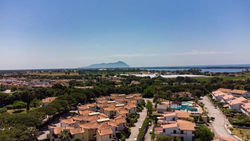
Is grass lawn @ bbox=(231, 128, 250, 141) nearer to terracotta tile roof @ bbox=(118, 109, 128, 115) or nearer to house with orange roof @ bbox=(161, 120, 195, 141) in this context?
house with orange roof @ bbox=(161, 120, 195, 141)

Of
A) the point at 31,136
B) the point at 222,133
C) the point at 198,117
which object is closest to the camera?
the point at 31,136

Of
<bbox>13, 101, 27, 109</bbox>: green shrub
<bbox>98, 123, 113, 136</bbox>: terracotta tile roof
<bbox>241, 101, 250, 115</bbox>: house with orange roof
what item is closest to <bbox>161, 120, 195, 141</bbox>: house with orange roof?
<bbox>98, 123, 113, 136</bbox>: terracotta tile roof

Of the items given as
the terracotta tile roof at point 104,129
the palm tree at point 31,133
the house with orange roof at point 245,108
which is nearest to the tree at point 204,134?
the terracotta tile roof at point 104,129

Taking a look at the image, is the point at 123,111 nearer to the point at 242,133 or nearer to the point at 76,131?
the point at 76,131

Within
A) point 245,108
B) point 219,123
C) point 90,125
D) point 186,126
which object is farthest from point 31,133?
point 245,108

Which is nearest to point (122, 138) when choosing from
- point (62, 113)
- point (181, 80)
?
point (62, 113)

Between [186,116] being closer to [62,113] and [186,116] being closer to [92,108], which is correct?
[92,108]

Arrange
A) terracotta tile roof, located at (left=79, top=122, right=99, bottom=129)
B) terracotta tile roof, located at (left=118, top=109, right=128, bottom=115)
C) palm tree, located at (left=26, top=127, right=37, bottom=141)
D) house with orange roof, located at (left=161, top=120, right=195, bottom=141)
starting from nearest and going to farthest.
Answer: palm tree, located at (left=26, top=127, right=37, bottom=141)
house with orange roof, located at (left=161, top=120, right=195, bottom=141)
terracotta tile roof, located at (left=79, top=122, right=99, bottom=129)
terracotta tile roof, located at (left=118, top=109, right=128, bottom=115)

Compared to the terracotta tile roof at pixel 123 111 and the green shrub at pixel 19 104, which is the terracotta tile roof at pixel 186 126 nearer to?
the terracotta tile roof at pixel 123 111

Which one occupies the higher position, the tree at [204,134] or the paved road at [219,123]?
the tree at [204,134]
